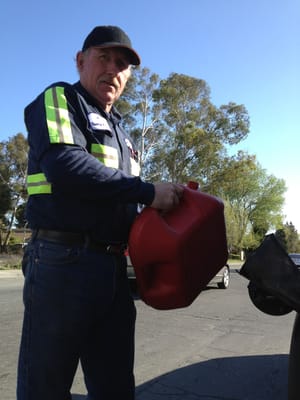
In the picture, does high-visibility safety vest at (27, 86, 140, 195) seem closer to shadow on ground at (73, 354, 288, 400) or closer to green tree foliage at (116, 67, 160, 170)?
shadow on ground at (73, 354, 288, 400)

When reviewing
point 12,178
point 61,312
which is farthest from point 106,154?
point 12,178

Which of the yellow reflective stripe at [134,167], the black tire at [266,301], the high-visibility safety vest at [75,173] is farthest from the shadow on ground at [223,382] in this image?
the high-visibility safety vest at [75,173]

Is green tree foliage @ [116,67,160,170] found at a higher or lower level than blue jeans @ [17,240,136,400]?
higher

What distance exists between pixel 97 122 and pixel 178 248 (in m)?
0.62

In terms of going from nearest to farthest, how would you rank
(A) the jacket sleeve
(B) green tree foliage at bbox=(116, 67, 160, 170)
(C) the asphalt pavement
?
(A) the jacket sleeve
(C) the asphalt pavement
(B) green tree foliage at bbox=(116, 67, 160, 170)

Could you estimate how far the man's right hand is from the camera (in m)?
1.73

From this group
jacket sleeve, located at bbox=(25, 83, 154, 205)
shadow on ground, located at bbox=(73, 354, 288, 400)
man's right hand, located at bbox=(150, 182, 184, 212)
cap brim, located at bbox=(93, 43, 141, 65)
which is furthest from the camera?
shadow on ground, located at bbox=(73, 354, 288, 400)

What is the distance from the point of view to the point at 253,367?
4.39 m

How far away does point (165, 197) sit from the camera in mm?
1736

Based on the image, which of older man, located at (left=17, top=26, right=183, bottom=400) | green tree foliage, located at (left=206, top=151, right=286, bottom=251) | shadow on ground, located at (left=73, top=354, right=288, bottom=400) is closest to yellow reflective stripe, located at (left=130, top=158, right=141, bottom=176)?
older man, located at (left=17, top=26, right=183, bottom=400)

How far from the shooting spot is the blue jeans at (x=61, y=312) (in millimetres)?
1637

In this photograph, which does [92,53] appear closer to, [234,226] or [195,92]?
[195,92]

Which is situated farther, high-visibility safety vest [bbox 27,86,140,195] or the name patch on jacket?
the name patch on jacket

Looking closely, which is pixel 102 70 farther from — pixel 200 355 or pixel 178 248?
pixel 200 355
